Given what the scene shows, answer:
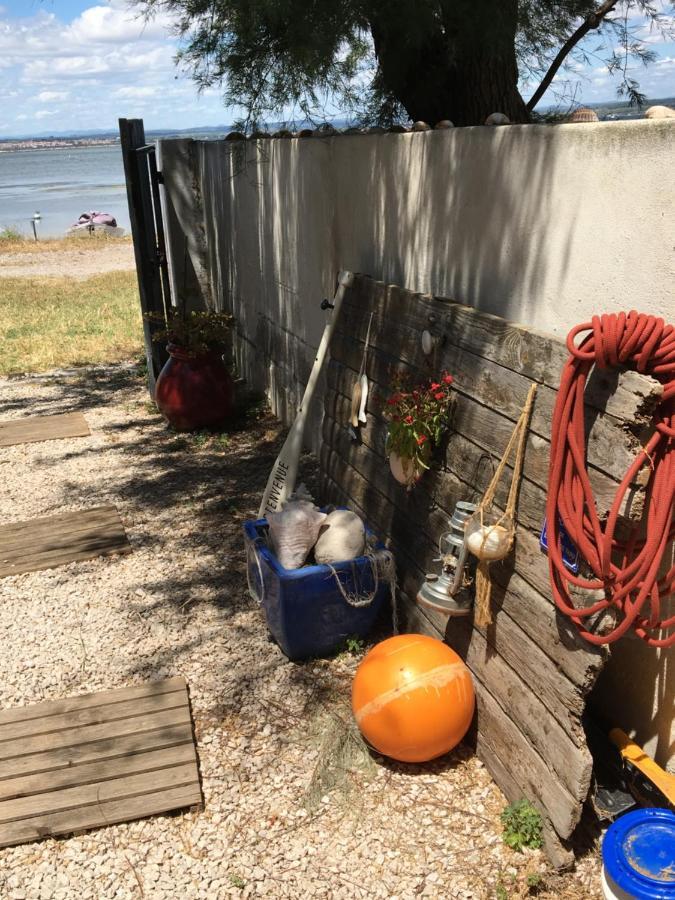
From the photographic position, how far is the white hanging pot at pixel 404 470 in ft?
11.2

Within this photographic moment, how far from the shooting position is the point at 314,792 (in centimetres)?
299

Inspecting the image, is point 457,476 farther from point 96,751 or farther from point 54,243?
point 54,243

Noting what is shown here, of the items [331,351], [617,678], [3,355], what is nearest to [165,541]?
[331,351]

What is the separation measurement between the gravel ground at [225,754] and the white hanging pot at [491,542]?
0.93 m

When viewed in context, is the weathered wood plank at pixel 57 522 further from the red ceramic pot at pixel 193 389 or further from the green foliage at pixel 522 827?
the green foliage at pixel 522 827

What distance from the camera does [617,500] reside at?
225 cm

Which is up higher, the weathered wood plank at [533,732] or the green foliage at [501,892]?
the weathered wood plank at [533,732]

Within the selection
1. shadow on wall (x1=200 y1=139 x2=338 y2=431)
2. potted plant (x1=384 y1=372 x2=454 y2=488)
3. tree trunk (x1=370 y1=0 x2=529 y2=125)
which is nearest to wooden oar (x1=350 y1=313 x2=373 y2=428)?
potted plant (x1=384 y1=372 x2=454 y2=488)

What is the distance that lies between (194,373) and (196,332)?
1.10 feet

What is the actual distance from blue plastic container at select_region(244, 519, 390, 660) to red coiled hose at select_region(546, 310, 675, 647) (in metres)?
1.20

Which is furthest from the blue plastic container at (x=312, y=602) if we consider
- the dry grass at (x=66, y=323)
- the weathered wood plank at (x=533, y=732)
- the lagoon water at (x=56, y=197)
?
the lagoon water at (x=56, y=197)

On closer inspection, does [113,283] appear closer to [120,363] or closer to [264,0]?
[120,363]

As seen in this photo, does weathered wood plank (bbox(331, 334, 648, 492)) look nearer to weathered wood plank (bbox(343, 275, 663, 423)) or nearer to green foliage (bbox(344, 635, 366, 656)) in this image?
weathered wood plank (bbox(343, 275, 663, 423))

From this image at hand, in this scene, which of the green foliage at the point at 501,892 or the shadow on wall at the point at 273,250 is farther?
the shadow on wall at the point at 273,250
